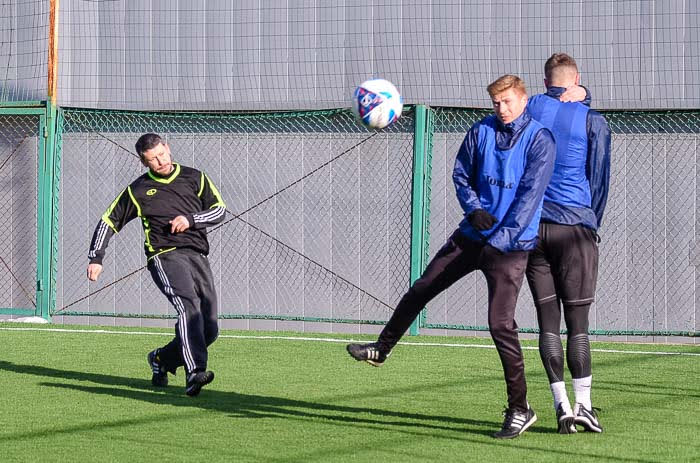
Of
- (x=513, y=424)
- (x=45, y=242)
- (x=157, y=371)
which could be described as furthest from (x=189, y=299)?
(x=45, y=242)

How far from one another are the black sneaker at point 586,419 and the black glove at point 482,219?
1.21 m

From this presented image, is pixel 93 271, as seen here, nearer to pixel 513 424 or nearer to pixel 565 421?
pixel 513 424

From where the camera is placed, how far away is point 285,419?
7.59m

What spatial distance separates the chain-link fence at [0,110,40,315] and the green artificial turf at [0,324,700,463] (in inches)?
164

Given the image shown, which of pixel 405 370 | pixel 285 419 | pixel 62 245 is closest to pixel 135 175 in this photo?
pixel 62 245

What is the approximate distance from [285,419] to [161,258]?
1.88 m

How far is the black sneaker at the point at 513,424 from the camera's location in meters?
6.73

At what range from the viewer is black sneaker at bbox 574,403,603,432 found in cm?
692

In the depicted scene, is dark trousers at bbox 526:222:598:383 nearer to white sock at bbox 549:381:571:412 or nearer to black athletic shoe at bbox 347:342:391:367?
white sock at bbox 549:381:571:412

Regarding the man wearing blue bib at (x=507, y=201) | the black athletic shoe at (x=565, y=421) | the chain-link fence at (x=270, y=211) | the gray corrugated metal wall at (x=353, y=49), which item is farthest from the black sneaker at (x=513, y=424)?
the gray corrugated metal wall at (x=353, y=49)

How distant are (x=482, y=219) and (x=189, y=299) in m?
2.91

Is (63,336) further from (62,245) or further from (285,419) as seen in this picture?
(285,419)

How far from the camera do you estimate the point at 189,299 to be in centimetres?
880

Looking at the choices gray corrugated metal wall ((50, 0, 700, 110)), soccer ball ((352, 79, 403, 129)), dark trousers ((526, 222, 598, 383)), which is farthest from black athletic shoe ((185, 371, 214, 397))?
gray corrugated metal wall ((50, 0, 700, 110))
